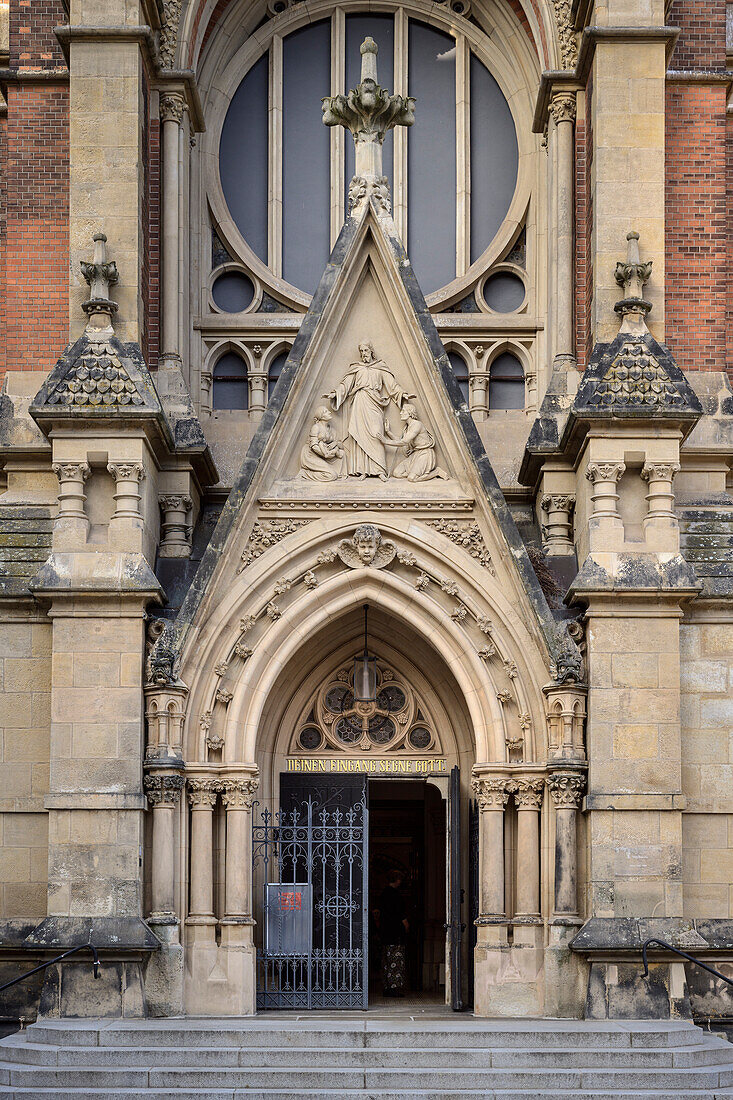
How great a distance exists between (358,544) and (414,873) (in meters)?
6.57

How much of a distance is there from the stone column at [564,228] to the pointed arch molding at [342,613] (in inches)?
98.9

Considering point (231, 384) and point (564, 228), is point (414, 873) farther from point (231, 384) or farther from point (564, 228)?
point (564, 228)

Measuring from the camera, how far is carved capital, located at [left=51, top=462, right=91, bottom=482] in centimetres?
1379

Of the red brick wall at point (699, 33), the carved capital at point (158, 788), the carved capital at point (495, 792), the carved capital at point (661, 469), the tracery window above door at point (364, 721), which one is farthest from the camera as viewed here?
the red brick wall at point (699, 33)

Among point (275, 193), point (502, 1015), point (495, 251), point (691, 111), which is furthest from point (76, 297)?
point (502, 1015)

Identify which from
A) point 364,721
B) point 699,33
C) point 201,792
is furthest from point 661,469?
point 699,33

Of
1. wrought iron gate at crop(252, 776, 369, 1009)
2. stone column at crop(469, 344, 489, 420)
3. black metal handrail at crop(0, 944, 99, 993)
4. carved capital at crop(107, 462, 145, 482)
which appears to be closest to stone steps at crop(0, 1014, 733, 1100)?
black metal handrail at crop(0, 944, 99, 993)

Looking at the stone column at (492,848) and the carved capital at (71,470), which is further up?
the carved capital at (71,470)

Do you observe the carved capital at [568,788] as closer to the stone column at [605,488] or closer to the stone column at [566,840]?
the stone column at [566,840]

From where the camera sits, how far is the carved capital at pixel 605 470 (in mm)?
13836

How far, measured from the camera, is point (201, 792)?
13883 millimetres

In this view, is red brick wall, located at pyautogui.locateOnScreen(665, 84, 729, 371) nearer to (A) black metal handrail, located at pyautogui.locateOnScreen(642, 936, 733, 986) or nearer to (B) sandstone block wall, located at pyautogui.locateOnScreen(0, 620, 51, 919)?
(A) black metal handrail, located at pyautogui.locateOnScreen(642, 936, 733, 986)

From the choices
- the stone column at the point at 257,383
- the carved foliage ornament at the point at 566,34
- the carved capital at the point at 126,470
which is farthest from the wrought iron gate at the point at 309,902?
the carved foliage ornament at the point at 566,34

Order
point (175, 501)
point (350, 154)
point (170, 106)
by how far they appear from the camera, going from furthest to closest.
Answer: point (350, 154) → point (170, 106) → point (175, 501)
